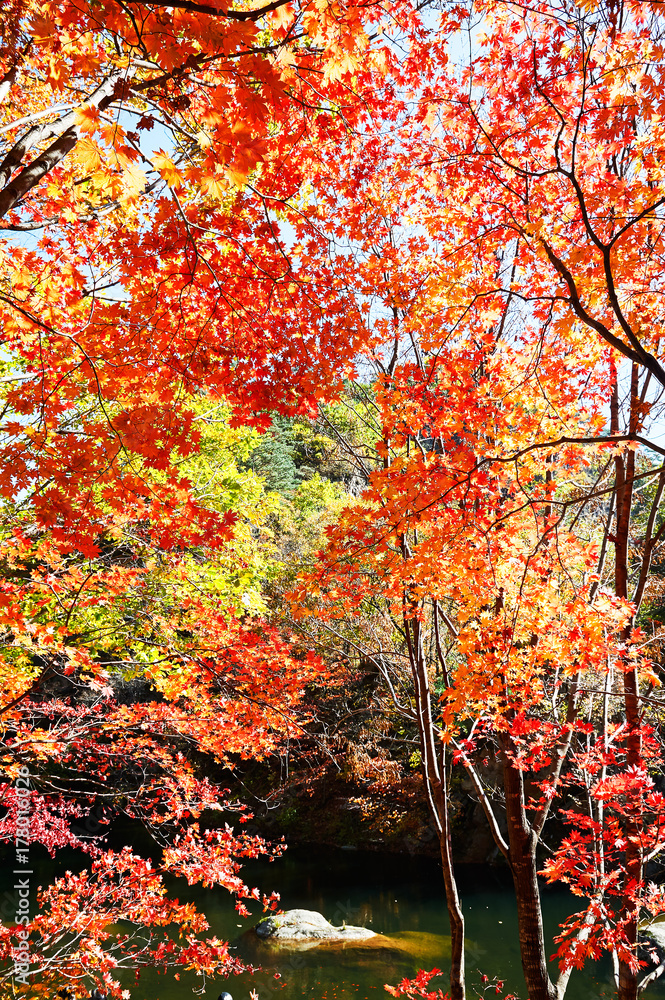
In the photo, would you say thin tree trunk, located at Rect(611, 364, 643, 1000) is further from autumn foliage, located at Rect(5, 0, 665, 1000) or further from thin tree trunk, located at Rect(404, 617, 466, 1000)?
thin tree trunk, located at Rect(404, 617, 466, 1000)

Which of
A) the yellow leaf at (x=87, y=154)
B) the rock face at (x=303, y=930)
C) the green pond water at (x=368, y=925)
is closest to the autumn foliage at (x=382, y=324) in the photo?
the yellow leaf at (x=87, y=154)

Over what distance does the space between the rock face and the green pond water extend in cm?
22

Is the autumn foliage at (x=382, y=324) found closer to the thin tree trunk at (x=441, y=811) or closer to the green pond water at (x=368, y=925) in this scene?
the thin tree trunk at (x=441, y=811)

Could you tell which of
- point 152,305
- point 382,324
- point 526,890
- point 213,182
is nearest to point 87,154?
point 213,182

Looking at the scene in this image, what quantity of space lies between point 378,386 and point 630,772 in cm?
348

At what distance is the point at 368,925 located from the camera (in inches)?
443

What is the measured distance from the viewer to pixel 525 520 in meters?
5.64

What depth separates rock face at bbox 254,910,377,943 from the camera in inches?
388

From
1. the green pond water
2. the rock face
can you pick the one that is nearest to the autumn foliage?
the green pond water

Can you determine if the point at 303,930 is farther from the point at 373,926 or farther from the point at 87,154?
the point at 87,154

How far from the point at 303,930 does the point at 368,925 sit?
1.94m

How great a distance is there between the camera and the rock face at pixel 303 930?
9.85 meters

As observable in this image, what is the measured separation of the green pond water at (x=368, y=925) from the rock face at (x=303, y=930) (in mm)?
219

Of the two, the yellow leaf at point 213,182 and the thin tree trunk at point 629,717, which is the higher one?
Answer: the yellow leaf at point 213,182
